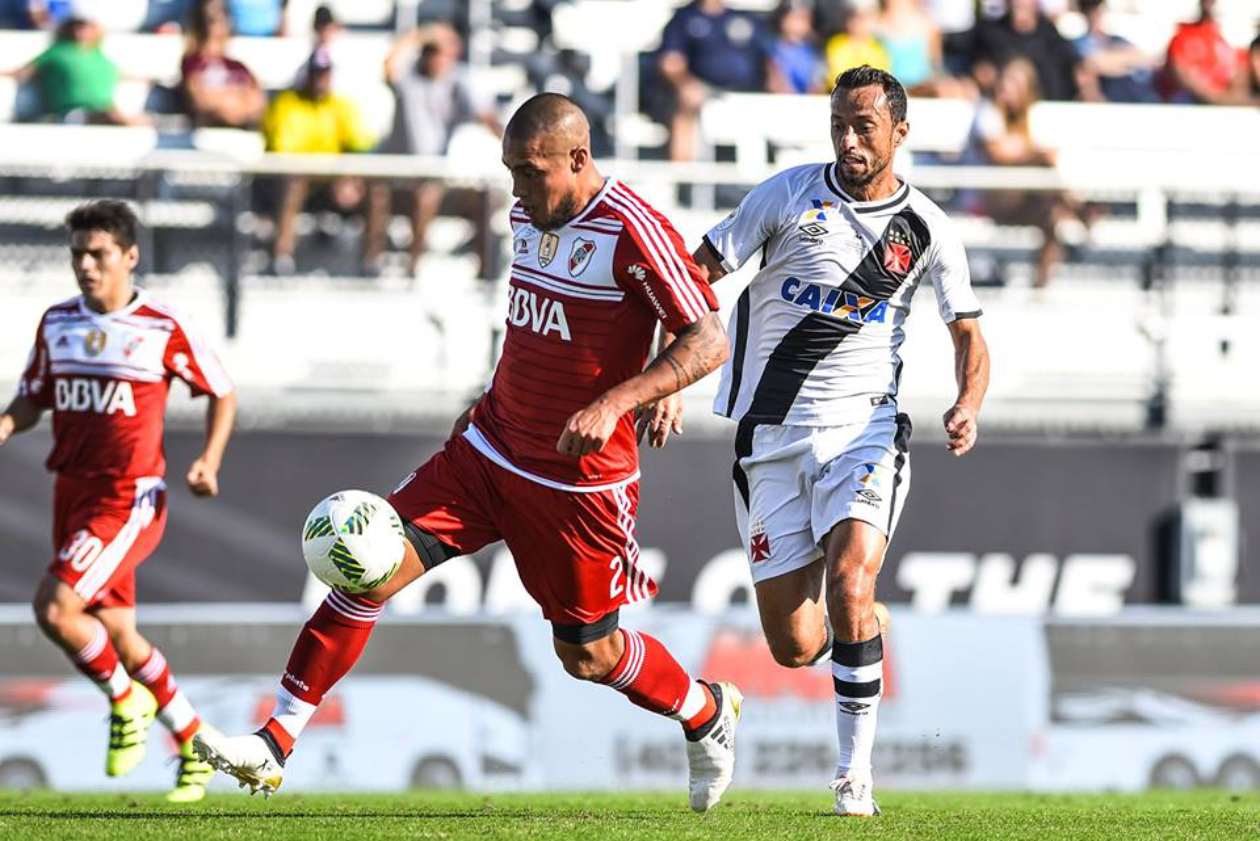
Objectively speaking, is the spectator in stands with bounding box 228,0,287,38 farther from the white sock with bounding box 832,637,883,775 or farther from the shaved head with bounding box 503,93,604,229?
the white sock with bounding box 832,637,883,775

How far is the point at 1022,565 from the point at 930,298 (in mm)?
2158

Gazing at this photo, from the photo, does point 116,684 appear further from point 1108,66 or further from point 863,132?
point 1108,66

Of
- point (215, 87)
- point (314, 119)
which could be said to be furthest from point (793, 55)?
point (215, 87)

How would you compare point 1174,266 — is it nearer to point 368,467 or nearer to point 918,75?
point 918,75

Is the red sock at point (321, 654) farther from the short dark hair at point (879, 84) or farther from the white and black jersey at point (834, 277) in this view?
the short dark hair at point (879, 84)

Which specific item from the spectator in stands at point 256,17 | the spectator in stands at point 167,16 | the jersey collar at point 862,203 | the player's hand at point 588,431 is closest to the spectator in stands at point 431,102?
the spectator in stands at point 256,17

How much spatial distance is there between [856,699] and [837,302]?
64.8 inches

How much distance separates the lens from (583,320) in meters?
8.44

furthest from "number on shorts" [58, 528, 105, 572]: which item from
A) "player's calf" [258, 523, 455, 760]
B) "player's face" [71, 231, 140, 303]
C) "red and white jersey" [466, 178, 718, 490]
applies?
"red and white jersey" [466, 178, 718, 490]

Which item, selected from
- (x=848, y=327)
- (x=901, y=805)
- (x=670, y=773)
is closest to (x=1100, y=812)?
(x=901, y=805)

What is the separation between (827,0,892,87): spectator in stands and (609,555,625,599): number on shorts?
10532 millimetres

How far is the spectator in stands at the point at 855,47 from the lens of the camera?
734 inches

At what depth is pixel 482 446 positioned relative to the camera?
869 centimetres

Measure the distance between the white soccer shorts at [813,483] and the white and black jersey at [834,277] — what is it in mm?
82
